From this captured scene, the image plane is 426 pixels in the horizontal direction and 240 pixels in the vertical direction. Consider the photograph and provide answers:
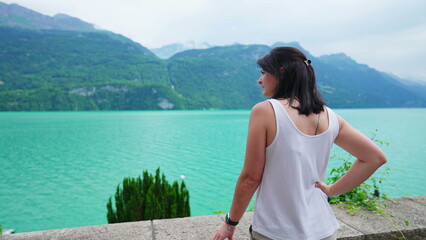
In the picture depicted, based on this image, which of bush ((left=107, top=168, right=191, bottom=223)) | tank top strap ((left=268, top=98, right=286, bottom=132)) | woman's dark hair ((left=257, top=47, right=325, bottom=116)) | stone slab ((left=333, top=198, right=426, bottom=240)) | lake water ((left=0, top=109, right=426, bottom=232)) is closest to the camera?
tank top strap ((left=268, top=98, right=286, bottom=132))

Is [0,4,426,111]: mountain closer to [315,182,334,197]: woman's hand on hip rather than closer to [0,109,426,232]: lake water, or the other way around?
[0,109,426,232]: lake water

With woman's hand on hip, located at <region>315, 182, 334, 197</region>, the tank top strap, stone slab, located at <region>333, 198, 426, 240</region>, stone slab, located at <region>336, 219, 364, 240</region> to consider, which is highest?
the tank top strap

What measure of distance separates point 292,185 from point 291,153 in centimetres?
14

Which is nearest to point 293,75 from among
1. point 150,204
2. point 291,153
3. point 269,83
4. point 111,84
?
point 269,83

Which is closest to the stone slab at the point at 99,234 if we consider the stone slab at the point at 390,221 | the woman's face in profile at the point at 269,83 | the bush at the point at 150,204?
the woman's face in profile at the point at 269,83

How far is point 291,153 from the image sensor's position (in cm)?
110

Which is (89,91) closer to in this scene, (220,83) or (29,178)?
(220,83)

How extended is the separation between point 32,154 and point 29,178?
8347 millimetres

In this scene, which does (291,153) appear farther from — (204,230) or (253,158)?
(204,230)

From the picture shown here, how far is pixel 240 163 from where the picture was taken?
22.0 metres

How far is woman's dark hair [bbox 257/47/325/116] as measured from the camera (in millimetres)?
1177

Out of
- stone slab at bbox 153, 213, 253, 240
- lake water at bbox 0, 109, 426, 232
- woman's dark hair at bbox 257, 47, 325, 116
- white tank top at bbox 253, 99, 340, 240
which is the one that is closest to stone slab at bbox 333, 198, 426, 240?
stone slab at bbox 153, 213, 253, 240

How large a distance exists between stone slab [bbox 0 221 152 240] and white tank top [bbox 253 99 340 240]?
114 cm

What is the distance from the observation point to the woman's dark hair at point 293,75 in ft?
3.86
